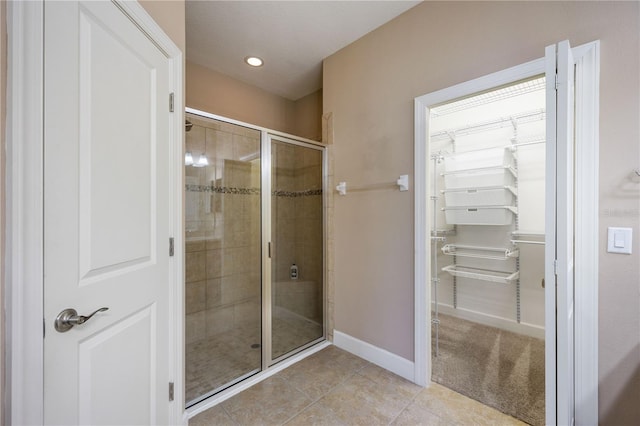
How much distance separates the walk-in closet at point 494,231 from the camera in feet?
7.86

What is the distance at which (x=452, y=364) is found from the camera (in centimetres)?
218

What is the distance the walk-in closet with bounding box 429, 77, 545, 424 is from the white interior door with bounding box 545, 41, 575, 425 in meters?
1.19

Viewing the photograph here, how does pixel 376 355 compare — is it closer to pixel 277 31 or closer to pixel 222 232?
pixel 222 232

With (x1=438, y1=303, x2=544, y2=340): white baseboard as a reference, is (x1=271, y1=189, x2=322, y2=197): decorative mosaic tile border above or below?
above

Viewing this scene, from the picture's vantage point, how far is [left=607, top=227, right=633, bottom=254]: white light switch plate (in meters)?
1.26

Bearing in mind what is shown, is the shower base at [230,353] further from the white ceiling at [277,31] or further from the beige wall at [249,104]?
the white ceiling at [277,31]

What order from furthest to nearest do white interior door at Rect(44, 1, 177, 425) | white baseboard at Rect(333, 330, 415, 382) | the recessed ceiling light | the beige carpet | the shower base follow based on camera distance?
1. the recessed ceiling light
2. white baseboard at Rect(333, 330, 415, 382)
3. the shower base
4. the beige carpet
5. white interior door at Rect(44, 1, 177, 425)

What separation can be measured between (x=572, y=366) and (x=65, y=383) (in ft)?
6.99

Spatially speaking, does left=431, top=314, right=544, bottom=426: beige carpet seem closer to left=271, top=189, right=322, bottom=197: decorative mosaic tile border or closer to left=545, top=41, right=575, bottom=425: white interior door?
left=545, top=41, right=575, bottom=425: white interior door

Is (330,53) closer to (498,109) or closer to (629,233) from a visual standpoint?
(498,109)

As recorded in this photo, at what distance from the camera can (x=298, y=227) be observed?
100.0 inches

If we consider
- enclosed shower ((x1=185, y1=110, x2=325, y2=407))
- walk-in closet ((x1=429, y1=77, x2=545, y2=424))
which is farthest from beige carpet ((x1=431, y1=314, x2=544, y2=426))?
enclosed shower ((x1=185, y1=110, x2=325, y2=407))

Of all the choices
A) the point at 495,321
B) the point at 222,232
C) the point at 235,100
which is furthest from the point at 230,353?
the point at 495,321

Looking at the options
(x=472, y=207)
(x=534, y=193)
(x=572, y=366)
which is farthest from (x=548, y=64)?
(x=534, y=193)
